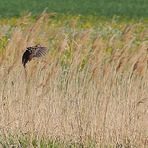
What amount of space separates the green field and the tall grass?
2439 cm

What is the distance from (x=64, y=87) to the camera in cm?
900

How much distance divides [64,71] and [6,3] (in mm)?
30741

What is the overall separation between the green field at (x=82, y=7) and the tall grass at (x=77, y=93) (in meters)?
24.4

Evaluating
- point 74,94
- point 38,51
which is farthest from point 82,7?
point 38,51

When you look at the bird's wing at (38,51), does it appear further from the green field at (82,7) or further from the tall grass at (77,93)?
the green field at (82,7)

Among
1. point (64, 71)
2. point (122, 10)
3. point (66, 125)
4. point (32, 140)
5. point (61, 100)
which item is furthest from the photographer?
point (122, 10)

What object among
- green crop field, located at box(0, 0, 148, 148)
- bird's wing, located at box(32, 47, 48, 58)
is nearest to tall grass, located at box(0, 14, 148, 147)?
green crop field, located at box(0, 0, 148, 148)

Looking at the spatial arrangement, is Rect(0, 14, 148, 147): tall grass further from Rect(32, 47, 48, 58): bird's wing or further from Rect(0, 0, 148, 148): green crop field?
Rect(32, 47, 48, 58): bird's wing

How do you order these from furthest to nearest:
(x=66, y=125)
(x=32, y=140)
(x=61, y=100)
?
(x=61, y=100), (x=66, y=125), (x=32, y=140)

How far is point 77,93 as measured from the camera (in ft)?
28.7

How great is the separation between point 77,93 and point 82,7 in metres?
31.0

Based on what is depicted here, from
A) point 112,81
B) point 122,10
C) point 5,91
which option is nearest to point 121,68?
point 112,81

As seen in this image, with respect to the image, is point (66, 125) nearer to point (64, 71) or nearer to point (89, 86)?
point (89, 86)

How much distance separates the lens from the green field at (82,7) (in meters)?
35.6
